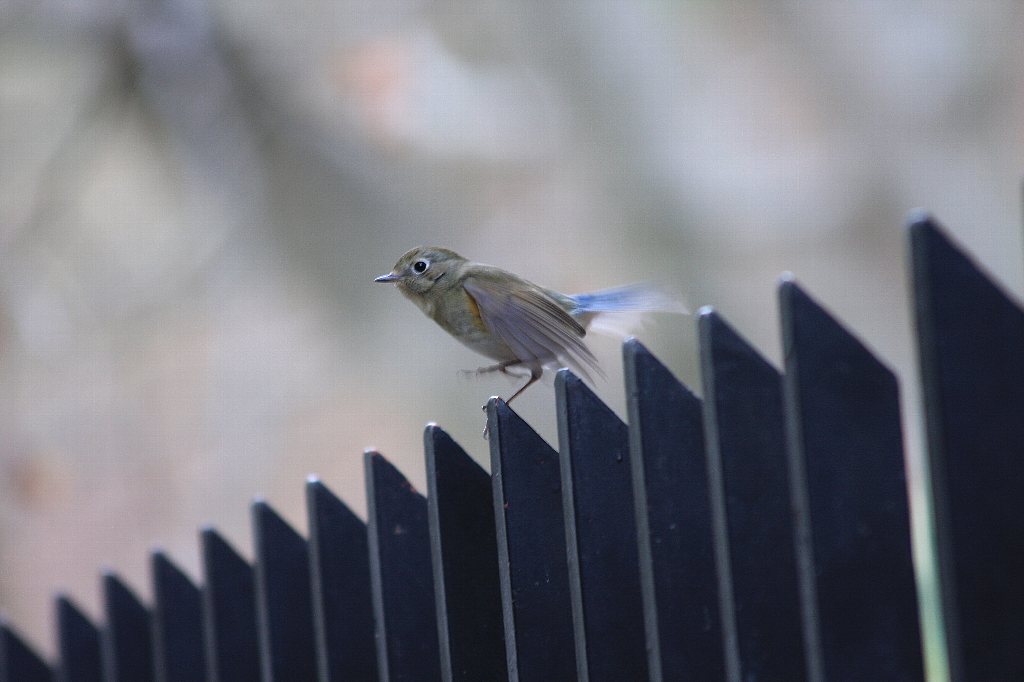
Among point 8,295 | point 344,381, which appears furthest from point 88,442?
point 344,381

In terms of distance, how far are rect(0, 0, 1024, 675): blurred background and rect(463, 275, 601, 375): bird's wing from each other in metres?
5.79

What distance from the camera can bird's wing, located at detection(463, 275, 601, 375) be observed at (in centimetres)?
261

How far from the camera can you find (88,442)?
9.09 meters

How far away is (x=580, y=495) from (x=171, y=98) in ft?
25.7

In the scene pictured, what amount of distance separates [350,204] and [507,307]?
7.66 metres

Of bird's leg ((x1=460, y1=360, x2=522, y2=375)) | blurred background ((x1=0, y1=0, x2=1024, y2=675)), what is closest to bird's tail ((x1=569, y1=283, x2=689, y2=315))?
bird's leg ((x1=460, y1=360, x2=522, y2=375))

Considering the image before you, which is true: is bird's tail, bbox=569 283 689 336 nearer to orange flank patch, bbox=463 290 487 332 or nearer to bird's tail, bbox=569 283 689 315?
bird's tail, bbox=569 283 689 315

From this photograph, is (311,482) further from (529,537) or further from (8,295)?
(8,295)

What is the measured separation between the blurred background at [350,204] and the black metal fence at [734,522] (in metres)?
6.69

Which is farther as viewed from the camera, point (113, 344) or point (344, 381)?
point (344, 381)

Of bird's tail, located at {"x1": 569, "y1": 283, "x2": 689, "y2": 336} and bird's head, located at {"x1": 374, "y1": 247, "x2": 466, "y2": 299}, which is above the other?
bird's head, located at {"x1": 374, "y1": 247, "x2": 466, "y2": 299}

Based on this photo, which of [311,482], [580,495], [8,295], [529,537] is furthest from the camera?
[8,295]

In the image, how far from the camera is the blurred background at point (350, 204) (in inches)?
337

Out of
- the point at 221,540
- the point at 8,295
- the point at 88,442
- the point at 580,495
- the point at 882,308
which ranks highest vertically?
the point at 882,308
